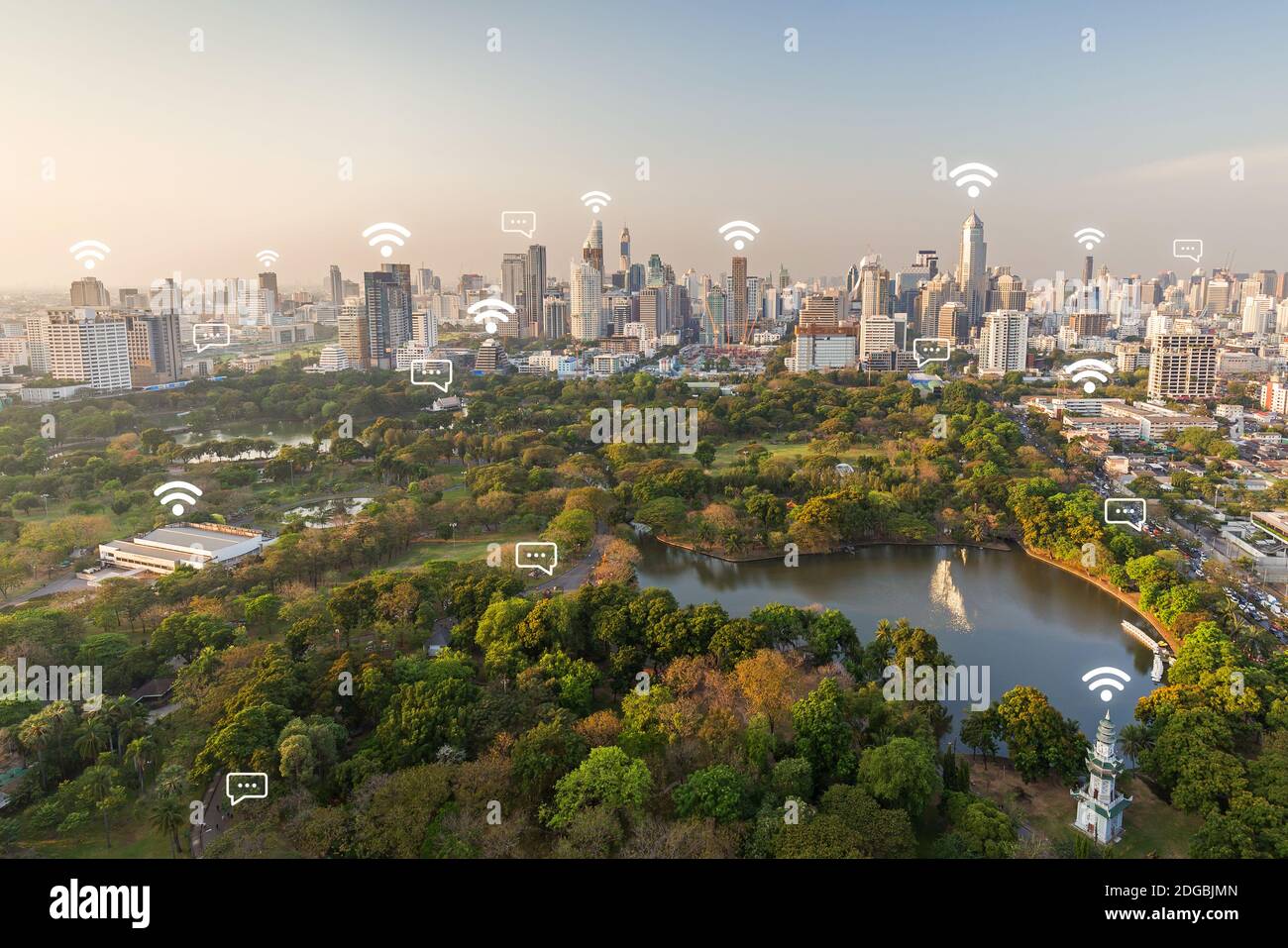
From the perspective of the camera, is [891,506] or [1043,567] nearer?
[1043,567]

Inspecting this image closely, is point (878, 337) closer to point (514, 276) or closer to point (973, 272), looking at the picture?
point (973, 272)

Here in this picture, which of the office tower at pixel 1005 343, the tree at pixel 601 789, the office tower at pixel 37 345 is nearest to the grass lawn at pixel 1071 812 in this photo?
the tree at pixel 601 789

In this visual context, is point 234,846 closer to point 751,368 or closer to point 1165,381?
point 1165,381

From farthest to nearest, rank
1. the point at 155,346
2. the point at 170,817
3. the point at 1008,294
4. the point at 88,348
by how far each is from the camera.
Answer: the point at 1008,294 < the point at 155,346 < the point at 88,348 < the point at 170,817

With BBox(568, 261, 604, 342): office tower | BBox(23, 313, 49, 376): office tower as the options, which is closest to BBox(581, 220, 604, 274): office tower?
BBox(568, 261, 604, 342): office tower

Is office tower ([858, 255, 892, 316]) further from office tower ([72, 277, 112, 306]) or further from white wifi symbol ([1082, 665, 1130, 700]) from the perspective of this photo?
white wifi symbol ([1082, 665, 1130, 700])

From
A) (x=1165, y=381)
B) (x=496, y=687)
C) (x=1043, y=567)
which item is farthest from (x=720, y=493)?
(x=1165, y=381)

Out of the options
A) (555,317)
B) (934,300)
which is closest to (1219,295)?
(934,300)
